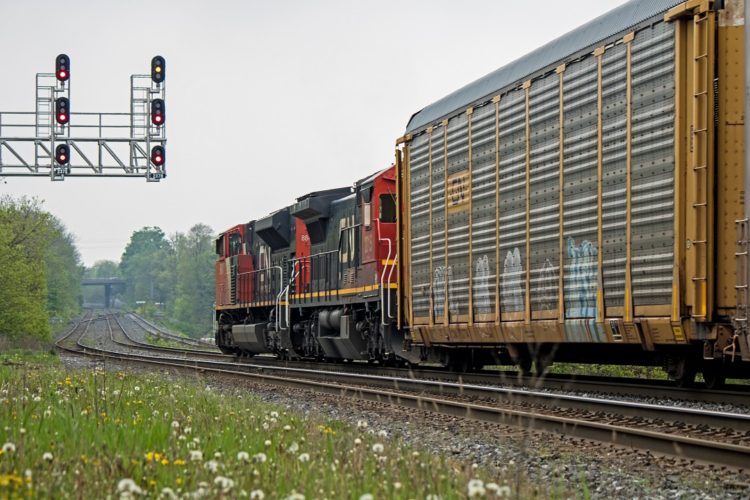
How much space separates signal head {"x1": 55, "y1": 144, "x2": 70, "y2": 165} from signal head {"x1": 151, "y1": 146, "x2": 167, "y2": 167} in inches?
82.6

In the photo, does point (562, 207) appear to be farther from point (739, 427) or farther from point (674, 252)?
point (739, 427)

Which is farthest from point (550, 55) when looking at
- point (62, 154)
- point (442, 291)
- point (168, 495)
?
point (62, 154)

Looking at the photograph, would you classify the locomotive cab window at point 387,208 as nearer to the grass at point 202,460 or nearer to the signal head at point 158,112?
the signal head at point 158,112

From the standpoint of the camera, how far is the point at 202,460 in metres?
6.12

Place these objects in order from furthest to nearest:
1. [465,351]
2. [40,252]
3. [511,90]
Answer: [40,252] → [465,351] → [511,90]

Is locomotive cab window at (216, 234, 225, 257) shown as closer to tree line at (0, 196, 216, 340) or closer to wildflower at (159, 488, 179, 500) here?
tree line at (0, 196, 216, 340)

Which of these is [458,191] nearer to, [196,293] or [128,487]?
[128,487]

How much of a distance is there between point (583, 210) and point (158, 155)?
49.0ft

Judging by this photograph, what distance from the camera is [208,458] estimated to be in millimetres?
6516

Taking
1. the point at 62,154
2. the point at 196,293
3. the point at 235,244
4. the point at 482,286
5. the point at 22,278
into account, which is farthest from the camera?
the point at 196,293

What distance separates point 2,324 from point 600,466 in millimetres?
40963

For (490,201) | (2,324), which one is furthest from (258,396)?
(2,324)

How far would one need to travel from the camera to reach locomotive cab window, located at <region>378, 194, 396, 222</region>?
1912 cm

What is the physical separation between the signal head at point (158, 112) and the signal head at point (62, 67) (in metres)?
2.31
